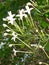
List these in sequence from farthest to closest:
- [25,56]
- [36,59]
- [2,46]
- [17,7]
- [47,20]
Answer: [25,56] → [36,59] → [2,46] → [17,7] → [47,20]

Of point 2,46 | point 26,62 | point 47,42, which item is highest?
point 47,42

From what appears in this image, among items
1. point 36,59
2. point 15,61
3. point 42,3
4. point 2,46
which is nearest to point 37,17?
point 42,3

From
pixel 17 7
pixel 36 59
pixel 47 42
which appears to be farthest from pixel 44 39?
pixel 36 59

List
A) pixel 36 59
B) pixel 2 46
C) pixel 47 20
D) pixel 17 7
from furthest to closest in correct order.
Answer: pixel 36 59 → pixel 2 46 → pixel 17 7 → pixel 47 20

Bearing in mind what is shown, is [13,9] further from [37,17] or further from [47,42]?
[47,42]

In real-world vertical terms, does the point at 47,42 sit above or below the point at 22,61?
above

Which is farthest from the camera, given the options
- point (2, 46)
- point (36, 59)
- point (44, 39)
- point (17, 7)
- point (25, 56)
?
point (25, 56)

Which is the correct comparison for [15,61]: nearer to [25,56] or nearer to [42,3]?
[25,56]

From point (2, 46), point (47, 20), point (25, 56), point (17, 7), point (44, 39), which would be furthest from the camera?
point (25, 56)

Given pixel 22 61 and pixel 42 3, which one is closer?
pixel 42 3
